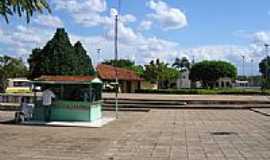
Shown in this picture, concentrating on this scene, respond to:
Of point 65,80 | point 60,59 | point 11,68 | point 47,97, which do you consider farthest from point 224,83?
point 47,97

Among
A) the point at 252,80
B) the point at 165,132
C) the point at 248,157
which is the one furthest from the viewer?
the point at 252,80

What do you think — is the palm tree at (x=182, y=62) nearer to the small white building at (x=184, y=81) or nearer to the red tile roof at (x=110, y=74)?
the small white building at (x=184, y=81)

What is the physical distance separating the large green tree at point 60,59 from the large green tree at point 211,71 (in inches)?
1739

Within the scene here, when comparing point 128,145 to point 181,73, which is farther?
point 181,73

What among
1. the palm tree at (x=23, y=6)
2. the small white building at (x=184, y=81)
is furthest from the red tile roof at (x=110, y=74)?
the palm tree at (x=23, y=6)

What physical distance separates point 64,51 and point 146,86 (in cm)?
3616

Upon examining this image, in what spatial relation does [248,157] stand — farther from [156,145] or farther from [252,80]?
[252,80]

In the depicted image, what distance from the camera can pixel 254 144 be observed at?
13.5m

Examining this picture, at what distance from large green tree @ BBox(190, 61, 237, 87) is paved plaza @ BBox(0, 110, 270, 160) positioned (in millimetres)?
82841

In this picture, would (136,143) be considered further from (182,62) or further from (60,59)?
(182,62)

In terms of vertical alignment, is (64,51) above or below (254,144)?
above

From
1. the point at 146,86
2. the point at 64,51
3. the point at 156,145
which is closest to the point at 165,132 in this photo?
the point at 156,145

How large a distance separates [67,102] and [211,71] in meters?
81.1

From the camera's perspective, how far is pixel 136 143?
14.0m
